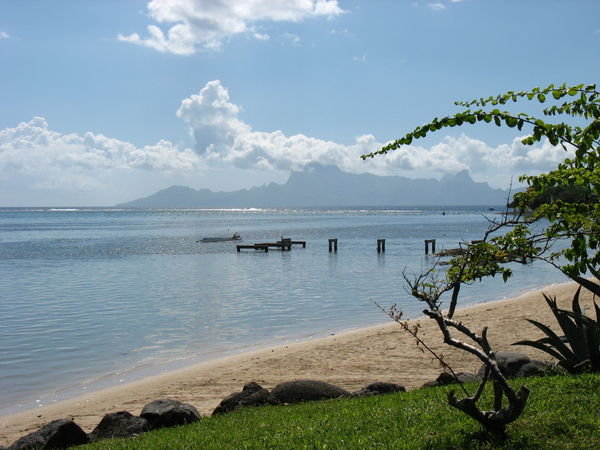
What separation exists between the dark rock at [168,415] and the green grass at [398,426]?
0.30m

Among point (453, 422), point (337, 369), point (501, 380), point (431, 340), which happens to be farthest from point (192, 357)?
point (501, 380)

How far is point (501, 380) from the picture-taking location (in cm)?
534

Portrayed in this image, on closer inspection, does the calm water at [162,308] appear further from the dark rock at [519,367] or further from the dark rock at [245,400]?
the dark rock at [519,367]

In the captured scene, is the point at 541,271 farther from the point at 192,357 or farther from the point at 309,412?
the point at 309,412

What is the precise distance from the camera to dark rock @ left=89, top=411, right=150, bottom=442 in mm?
8562

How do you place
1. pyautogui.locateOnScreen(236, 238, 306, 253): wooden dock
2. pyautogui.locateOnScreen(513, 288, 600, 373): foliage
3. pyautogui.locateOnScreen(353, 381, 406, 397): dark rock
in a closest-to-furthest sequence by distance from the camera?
Answer: pyautogui.locateOnScreen(513, 288, 600, 373): foliage, pyautogui.locateOnScreen(353, 381, 406, 397): dark rock, pyautogui.locateOnScreen(236, 238, 306, 253): wooden dock

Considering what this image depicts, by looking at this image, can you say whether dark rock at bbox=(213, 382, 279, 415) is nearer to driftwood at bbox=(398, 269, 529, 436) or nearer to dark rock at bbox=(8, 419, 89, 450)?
dark rock at bbox=(8, 419, 89, 450)

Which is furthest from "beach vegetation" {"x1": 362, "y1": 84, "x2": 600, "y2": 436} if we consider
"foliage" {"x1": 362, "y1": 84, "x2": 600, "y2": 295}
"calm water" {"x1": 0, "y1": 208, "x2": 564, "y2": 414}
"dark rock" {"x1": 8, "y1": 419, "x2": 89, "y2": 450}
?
"calm water" {"x1": 0, "y1": 208, "x2": 564, "y2": 414}

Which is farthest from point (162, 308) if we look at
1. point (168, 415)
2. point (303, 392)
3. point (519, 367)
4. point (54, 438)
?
point (519, 367)

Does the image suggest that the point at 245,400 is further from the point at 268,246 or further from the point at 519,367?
the point at 268,246

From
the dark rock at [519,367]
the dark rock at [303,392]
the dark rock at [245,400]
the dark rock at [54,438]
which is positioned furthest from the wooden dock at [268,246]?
the dark rock at [54,438]

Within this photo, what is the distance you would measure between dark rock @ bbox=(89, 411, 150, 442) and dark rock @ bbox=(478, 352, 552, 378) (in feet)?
18.5

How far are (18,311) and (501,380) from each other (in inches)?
835

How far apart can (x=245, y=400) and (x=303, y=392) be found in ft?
3.34
